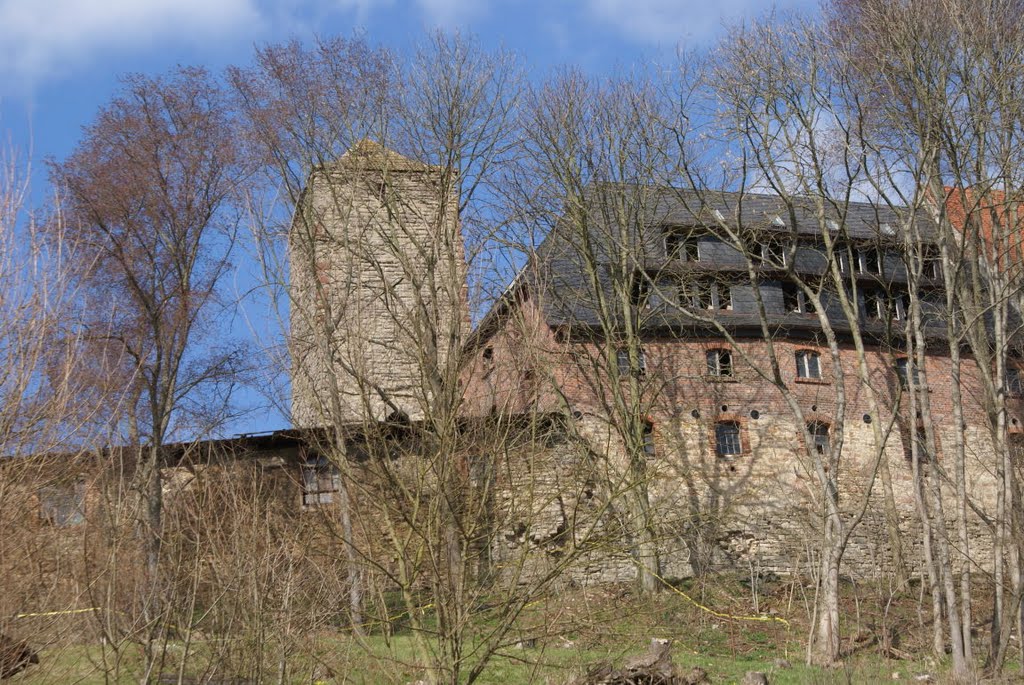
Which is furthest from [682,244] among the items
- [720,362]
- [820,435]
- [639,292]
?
[820,435]

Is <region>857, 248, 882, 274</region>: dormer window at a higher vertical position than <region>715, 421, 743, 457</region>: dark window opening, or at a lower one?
higher

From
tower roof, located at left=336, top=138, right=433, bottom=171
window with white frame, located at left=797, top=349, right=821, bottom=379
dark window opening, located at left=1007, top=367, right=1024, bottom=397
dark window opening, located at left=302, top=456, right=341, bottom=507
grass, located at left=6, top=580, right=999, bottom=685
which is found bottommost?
grass, located at left=6, top=580, right=999, bottom=685

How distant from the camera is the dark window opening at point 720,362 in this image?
86.2 ft

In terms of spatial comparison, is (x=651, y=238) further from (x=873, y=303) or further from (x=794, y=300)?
(x=873, y=303)

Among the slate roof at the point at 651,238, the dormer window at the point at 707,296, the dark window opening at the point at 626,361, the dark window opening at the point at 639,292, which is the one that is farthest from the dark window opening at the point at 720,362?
the dark window opening at the point at 639,292

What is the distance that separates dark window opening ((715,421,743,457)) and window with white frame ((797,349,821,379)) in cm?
235

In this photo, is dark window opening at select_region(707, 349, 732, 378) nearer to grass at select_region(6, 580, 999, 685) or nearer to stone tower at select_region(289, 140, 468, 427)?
grass at select_region(6, 580, 999, 685)

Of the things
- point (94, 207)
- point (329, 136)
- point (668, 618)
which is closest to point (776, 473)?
point (668, 618)

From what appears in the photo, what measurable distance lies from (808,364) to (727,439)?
3.08 meters

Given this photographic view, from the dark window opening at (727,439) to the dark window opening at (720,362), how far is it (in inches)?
46.4

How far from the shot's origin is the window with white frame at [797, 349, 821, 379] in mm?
26984

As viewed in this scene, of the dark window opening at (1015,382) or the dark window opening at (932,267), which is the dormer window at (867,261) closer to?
the dark window opening at (932,267)

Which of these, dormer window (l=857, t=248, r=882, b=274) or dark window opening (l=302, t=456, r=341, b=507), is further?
dormer window (l=857, t=248, r=882, b=274)

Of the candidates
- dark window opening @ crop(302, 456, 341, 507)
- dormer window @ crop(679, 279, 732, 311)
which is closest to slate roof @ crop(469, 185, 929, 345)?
dormer window @ crop(679, 279, 732, 311)
